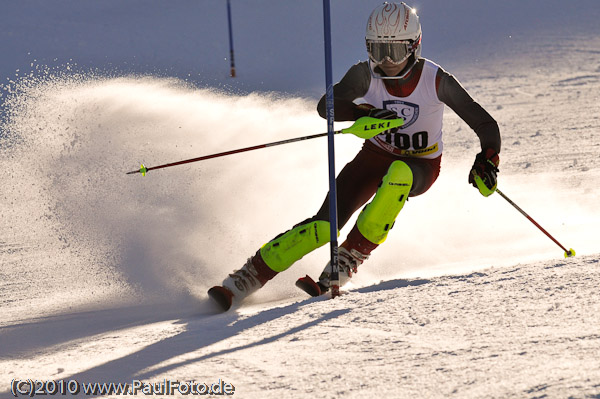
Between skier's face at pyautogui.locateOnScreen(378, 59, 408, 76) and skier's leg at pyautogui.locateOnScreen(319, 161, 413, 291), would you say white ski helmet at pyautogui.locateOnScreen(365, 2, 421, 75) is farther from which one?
skier's leg at pyautogui.locateOnScreen(319, 161, 413, 291)

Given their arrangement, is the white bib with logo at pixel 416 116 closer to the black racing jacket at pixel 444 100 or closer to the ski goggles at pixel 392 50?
the black racing jacket at pixel 444 100

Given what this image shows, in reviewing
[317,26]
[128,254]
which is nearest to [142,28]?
[317,26]

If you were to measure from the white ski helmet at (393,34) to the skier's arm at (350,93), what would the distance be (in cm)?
22

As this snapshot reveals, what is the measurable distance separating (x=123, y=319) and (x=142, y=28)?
11313 millimetres

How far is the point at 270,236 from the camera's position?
19.1ft

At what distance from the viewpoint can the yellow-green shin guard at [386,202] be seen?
4398 millimetres

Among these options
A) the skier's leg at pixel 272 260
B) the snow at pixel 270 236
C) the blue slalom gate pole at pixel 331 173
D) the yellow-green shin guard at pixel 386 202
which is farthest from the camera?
the skier's leg at pixel 272 260

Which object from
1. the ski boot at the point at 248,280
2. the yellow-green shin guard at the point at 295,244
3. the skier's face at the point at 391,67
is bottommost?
the ski boot at the point at 248,280

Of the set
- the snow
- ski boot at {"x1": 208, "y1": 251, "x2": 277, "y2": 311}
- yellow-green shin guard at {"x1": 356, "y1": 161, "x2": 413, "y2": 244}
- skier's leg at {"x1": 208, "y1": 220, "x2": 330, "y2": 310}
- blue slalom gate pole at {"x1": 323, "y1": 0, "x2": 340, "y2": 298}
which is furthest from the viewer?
ski boot at {"x1": 208, "y1": 251, "x2": 277, "y2": 311}

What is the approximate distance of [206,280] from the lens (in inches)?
200

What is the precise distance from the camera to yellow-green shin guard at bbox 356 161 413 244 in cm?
440

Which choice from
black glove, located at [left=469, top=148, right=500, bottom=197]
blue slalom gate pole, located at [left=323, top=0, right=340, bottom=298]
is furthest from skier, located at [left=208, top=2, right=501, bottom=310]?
blue slalom gate pole, located at [left=323, top=0, right=340, bottom=298]

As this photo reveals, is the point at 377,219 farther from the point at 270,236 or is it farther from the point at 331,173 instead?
the point at 270,236

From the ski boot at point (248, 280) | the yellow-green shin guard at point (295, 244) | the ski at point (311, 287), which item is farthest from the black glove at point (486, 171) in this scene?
the ski boot at point (248, 280)
